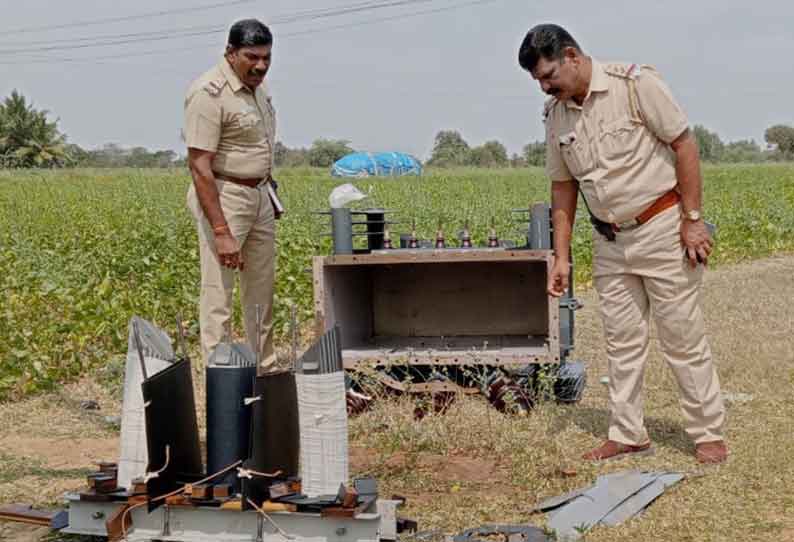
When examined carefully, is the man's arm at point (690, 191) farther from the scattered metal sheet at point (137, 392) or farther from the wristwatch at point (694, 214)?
the scattered metal sheet at point (137, 392)

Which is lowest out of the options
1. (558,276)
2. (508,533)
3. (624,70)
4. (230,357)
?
(508,533)

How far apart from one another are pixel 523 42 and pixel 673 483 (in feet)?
6.28

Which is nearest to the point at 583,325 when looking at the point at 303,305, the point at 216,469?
the point at 303,305

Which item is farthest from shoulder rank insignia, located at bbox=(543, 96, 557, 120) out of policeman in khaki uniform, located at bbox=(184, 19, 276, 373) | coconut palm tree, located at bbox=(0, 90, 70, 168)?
→ coconut palm tree, located at bbox=(0, 90, 70, 168)

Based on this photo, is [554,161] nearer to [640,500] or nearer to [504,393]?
[504,393]

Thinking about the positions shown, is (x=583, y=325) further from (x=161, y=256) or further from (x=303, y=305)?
(x=161, y=256)

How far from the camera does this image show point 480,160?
5778cm

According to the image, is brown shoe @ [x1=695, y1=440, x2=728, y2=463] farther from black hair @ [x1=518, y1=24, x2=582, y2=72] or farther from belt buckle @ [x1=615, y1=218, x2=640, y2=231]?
black hair @ [x1=518, y1=24, x2=582, y2=72]

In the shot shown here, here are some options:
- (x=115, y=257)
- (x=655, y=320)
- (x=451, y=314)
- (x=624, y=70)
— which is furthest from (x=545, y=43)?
(x=115, y=257)

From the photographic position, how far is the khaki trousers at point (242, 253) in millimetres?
5688

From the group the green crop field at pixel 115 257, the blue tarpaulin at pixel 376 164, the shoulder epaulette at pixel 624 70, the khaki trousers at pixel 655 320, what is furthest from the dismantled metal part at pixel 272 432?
the blue tarpaulin at pixel 376 164

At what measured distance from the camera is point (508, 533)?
3.96 meters

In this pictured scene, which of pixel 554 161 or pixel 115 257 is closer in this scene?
pixel 554 161

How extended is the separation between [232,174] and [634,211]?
2.01 meters
